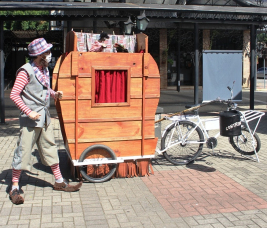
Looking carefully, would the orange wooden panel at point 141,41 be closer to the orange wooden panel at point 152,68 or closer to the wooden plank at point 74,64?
the orange wooden panel at point 152,68

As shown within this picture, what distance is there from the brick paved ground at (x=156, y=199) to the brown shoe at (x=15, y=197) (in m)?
0.06

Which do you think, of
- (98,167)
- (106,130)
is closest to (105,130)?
(106,130)

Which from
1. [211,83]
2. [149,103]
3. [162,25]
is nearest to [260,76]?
[162,25]

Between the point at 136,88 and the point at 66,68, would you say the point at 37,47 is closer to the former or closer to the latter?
the point at 66,68

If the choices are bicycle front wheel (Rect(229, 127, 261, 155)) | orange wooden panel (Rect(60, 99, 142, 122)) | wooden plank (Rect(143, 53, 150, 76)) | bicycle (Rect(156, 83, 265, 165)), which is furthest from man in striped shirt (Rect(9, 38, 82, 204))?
bicycle front wheel (Rect(229, 127, 261, 155))

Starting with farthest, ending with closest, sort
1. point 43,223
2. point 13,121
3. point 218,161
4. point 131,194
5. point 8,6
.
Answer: point 13,121, point 8,6, point 218,161, point 131,194, point 43,223

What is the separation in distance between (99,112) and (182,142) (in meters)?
1.65

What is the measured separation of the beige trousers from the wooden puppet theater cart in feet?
1.25

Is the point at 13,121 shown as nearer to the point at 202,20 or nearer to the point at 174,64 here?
the point at 202,20

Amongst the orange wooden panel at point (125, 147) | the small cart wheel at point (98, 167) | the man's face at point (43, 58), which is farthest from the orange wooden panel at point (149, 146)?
the man's face at point (43, 58)

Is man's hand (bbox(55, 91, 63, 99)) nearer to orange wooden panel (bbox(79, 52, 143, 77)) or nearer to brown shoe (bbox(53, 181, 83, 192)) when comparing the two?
orange wooden panel (bbox(79, 52, 143, 77))

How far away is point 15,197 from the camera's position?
→ 4.59 metres

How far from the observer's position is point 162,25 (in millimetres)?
22516

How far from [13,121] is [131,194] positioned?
672 centimetres
